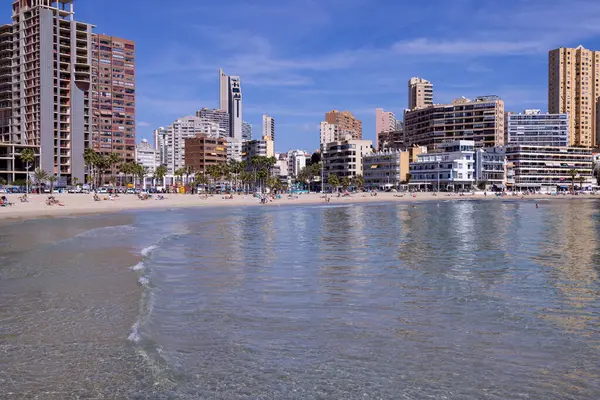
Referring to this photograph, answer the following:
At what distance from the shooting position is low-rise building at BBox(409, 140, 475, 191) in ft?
490

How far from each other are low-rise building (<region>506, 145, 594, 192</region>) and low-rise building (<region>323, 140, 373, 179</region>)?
46390mm

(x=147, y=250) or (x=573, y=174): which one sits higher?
(x=573, y=174)

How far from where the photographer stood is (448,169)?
14988 centimetres

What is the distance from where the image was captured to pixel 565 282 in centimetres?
1634

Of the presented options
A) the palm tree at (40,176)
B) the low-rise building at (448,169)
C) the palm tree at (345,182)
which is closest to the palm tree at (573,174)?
the low-rise building at (448,169)

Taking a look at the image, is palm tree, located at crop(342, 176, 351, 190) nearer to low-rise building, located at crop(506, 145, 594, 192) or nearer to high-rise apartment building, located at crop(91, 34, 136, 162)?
low-rise building, located at crop(506, 145, 594, 192)

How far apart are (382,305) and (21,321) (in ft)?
27.0

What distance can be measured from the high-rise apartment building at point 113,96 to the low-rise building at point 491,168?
10379 centimetres

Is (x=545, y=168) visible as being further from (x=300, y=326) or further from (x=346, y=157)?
(x=300, y=326)

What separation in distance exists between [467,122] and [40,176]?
428 ft

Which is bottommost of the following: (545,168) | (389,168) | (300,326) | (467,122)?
(300,326)

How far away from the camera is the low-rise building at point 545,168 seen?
536 ft

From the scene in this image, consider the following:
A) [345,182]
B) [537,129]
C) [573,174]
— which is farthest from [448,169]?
[537,129]

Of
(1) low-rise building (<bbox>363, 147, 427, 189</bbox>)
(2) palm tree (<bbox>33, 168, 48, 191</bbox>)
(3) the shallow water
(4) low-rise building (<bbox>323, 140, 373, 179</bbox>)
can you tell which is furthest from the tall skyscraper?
(3) the shallow water
